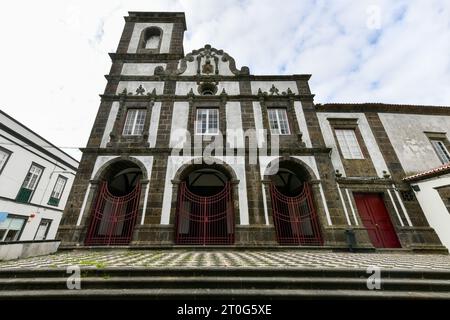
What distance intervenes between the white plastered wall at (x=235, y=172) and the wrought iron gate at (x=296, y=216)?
134 cm

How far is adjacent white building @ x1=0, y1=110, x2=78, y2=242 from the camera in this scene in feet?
38.3

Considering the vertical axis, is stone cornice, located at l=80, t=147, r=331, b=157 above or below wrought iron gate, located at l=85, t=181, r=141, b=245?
above

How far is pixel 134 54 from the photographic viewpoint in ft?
40.1

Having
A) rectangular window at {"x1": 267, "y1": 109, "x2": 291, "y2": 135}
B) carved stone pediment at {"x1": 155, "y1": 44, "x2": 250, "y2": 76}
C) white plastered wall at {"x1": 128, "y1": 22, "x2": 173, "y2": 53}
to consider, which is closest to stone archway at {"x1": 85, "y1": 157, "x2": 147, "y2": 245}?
carved stone pediment at {"x1": 155, "y1": 44, "x2": 250, "y2": 76}

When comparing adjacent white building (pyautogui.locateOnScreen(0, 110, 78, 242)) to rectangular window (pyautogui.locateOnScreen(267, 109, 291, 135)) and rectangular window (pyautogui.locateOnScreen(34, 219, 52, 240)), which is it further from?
rectangular window (pyautogui.locateOnScreen(267, 109, 291, 135))


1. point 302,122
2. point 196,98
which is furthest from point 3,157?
point 302,122

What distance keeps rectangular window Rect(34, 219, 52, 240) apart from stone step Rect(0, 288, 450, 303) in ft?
52.4

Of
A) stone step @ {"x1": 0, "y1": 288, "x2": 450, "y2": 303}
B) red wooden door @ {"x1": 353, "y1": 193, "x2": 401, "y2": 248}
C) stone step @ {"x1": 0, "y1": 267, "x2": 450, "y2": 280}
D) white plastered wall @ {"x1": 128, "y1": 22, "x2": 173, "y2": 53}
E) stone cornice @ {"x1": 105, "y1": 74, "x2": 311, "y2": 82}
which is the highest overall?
white plastered wall @ {"x1": 128, "y1": 22, "x2": 173, "y2": 53}

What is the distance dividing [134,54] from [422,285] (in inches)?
609

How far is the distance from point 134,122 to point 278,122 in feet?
25.4

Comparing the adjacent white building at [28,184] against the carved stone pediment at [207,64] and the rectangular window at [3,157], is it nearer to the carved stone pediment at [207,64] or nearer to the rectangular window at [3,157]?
the rectangular window at [3,157]

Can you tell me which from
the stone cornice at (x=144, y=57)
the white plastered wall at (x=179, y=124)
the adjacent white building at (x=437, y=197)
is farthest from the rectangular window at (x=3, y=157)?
the adjacent white building at (x=437, y=197)
